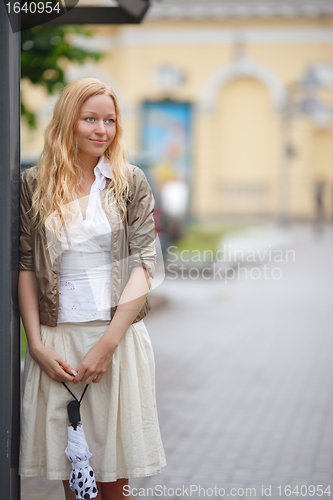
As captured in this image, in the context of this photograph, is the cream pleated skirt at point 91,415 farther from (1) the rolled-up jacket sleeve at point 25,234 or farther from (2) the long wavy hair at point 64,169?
(2) the long wavy hair at point 64,169

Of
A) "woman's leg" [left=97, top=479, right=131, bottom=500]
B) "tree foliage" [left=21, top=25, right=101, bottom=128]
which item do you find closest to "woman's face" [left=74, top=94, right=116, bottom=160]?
"woman's leg" [left=97, top=479, right=131, bottom=500]

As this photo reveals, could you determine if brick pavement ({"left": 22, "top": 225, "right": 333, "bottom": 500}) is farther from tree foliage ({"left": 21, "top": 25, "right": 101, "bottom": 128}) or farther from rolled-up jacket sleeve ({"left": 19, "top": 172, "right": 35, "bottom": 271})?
tree foliage ({"left": 21, "top": 25, "right": 101, "bottom": 128})

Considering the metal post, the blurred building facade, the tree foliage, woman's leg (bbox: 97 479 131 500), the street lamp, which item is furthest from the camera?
the blurred building facade

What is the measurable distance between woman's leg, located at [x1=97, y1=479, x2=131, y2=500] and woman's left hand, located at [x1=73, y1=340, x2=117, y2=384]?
44 cm

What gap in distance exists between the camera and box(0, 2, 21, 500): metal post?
225 centimetres

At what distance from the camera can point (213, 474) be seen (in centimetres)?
386

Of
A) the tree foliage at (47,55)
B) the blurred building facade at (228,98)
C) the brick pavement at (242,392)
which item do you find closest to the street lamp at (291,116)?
the blurred building facade at (228,98)

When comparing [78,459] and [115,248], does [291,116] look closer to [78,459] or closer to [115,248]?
[115,248]

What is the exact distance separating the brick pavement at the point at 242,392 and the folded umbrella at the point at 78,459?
55.8 inches

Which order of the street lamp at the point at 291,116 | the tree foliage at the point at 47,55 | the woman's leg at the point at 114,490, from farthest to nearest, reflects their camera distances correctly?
the street lamp at the point at 291,116, the tree foliage at the point at 47,55, the woman's leg at the point at 114,490

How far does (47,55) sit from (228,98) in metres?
21.1

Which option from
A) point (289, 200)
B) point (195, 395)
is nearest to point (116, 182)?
point (195, 395)

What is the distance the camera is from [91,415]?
2393mm

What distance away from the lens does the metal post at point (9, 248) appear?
2.25 metres
